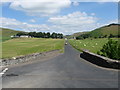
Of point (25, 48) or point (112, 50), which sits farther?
point (25, 48)

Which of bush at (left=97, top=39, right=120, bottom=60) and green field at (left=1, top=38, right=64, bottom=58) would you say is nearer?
bush at (left=97, top=39, right=120, bottom=60)

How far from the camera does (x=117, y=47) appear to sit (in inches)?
866

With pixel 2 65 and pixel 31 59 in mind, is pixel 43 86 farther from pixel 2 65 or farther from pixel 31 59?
pixel 31 59

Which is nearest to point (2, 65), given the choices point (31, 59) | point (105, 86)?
point (31, 59)

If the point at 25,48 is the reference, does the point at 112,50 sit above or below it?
above

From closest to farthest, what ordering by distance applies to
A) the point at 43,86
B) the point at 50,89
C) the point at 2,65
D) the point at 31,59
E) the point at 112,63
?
the point at 50,89, the point at 43,86, the point at 112,63, the point at 2,65, the point at 31,59

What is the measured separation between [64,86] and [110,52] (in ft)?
46.0

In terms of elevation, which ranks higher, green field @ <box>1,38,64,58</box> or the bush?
the bush

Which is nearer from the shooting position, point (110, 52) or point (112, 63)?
point (112, 63)

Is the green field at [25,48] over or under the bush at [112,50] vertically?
under

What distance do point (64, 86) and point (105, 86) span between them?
93.3 inches

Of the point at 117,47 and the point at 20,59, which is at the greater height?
the point at 117,47

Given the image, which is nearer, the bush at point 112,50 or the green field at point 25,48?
the bush at point 112,50

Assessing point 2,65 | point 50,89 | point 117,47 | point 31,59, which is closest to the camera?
point 50,89
